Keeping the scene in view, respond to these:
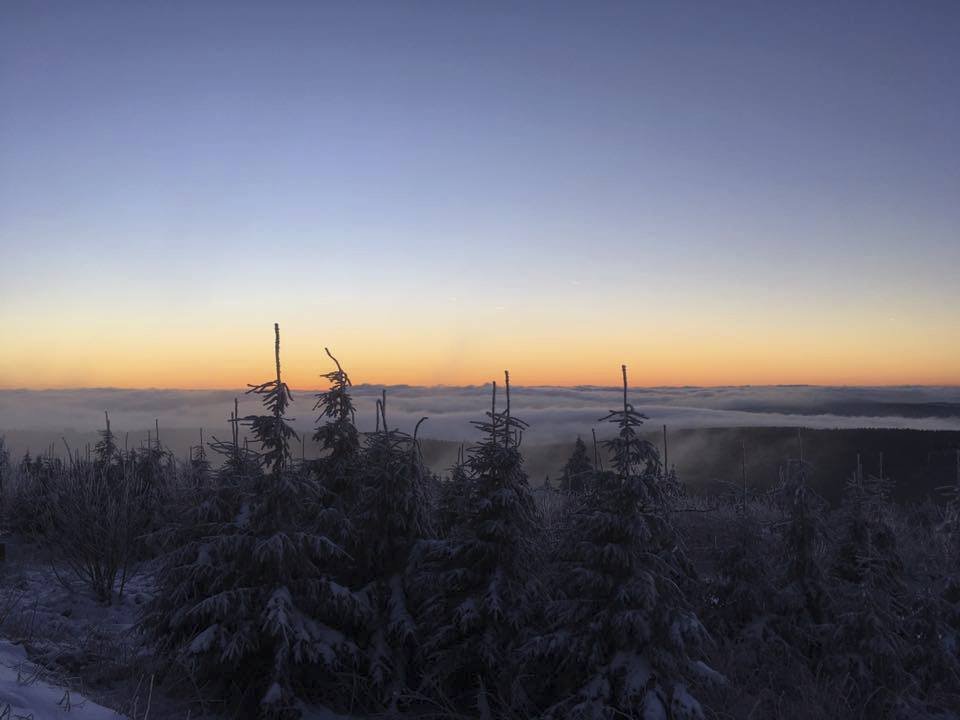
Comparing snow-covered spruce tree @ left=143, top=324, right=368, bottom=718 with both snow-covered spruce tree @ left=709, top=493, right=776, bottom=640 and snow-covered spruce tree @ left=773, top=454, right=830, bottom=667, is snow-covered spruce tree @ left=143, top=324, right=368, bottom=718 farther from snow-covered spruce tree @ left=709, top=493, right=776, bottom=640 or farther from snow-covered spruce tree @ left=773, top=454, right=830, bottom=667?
snow-covered spruce tree @ left=773, top=454, right=830, bottom=667

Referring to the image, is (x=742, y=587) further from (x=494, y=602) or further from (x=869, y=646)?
(x=494, y=602)

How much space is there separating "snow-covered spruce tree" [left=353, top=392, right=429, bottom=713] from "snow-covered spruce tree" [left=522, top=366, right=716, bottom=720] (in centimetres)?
323

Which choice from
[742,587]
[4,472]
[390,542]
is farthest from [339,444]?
[4,472]

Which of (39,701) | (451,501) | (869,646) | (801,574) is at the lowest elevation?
(869,646)

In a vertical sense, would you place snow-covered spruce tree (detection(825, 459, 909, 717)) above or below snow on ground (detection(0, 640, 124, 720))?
below

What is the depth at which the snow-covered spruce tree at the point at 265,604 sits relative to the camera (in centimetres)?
1166

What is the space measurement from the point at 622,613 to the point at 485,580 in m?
2.97

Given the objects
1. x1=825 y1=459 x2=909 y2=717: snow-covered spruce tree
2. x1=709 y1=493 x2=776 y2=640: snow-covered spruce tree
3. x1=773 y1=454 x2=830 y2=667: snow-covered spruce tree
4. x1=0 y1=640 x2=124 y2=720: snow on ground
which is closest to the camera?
x1=0 y1=640 x2=124 y2=720: snow on ground

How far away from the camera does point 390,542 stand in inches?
537

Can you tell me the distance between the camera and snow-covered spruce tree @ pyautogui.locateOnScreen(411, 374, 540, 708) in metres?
11.7

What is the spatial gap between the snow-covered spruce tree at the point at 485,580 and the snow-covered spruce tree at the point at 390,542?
27.9 inches

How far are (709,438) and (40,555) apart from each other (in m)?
135

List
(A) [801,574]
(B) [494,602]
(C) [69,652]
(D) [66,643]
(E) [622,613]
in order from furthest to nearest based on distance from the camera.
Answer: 1. (A) [801,574]
2. (D) [66,643]
3. (C) [69,652]
4. (B) [494,602]
5. (E) [622,613]

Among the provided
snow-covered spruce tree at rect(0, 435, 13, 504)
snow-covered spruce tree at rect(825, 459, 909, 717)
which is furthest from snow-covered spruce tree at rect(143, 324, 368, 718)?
snow-covered spruce tree at rect(0, 435, 13, 504)
